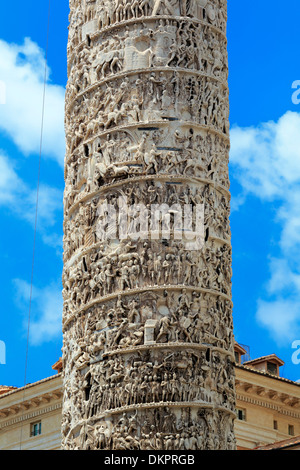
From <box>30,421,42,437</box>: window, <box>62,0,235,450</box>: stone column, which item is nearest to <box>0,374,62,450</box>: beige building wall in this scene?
<box>30,421,42,437</box>: window

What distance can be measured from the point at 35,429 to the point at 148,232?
1567cm

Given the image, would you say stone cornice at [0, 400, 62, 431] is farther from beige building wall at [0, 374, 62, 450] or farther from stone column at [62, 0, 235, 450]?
stone column at [62, 0, 235, 450]

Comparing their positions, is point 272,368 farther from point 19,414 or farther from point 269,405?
point 19,414

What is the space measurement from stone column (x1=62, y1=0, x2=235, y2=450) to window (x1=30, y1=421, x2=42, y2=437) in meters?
14.4

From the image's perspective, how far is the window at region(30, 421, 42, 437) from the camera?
2625 centimetres

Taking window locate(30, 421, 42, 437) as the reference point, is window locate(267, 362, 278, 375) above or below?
above

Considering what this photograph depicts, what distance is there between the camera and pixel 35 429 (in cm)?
2642

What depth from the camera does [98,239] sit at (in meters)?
11.8

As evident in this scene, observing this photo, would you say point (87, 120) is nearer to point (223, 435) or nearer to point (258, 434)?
point (223, 435)

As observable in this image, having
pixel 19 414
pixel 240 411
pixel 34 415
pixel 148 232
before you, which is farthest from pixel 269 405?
pixel 148 232

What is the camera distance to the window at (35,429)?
26252 mm

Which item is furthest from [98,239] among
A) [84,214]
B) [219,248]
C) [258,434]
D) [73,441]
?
[258,434]

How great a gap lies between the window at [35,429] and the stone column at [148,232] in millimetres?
14405

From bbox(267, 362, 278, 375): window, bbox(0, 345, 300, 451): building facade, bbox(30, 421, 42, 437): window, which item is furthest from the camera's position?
bbox(267, 362, 278, 375): window
